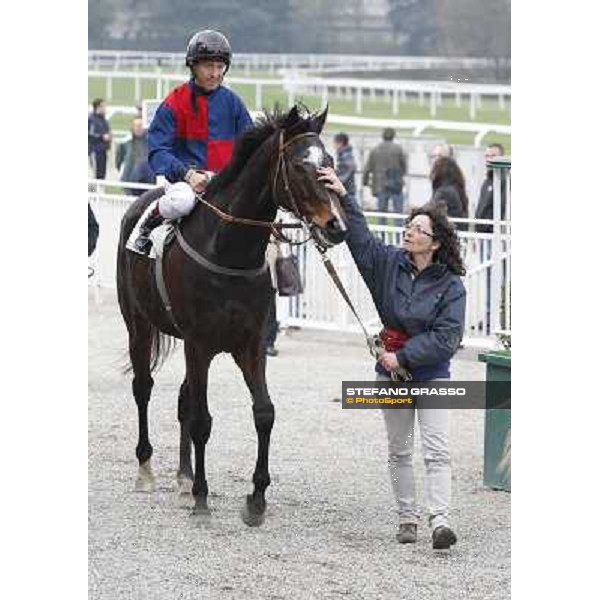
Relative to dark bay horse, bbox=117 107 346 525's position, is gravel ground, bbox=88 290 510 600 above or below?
below

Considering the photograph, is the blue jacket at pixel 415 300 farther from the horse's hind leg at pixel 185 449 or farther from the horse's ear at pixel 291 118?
the horse's hind leg at pixel 185 449

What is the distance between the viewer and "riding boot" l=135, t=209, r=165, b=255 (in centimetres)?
959

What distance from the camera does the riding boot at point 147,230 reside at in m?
9.59

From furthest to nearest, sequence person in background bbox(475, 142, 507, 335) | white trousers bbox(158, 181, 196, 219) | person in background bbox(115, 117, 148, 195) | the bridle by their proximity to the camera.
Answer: person in background bbox(115, 117, 148, 195), person in background bbox(475, 142, 507, 335), white trousers bbox(158, 181, 196, 219), the bridle

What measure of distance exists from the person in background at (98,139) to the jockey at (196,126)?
1849cm

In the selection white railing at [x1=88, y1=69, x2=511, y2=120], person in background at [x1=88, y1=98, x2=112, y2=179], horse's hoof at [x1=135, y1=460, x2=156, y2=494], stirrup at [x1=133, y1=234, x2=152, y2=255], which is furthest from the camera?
white railing at [x1=88, y1=69, x2=511, y2=120]

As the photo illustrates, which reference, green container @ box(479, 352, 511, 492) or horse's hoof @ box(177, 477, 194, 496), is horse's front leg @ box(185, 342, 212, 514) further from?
green container @ box(479, 352, 511, 492)

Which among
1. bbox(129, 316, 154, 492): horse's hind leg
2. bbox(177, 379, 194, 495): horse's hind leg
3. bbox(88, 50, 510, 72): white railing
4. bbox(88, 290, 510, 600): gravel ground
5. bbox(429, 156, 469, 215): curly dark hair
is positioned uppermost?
bbox(88, 50, 510, 72): white railing

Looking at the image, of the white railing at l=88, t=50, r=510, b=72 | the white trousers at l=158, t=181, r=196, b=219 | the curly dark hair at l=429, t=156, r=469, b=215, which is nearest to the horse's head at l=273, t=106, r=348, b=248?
the white trousers at l=158, t=181, r=196, b=219

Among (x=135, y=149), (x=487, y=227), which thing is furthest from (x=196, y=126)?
(x=135, y=149)

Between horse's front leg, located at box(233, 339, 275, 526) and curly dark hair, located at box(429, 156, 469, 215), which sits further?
curly dark hair, located at box(429, 156, 469, 215)

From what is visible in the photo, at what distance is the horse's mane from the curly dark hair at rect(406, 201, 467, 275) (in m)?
0.72

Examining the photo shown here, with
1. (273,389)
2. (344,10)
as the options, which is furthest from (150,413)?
(344,10)

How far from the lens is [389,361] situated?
8.12 metres
